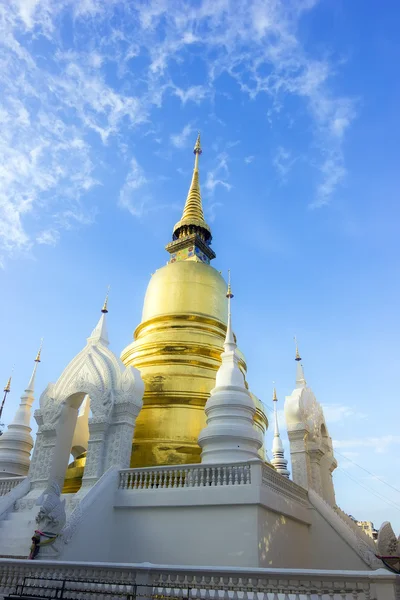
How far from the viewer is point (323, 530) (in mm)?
11031

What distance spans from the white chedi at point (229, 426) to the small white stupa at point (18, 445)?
6.84 metres

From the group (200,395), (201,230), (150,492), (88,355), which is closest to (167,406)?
(200,395)

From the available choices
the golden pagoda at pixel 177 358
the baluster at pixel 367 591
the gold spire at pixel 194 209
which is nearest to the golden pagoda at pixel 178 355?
the golden pagoda at pixel 177 358

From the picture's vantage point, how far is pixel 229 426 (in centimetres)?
1053

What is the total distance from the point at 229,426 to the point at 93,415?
11.1 ft

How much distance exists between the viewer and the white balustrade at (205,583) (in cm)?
465

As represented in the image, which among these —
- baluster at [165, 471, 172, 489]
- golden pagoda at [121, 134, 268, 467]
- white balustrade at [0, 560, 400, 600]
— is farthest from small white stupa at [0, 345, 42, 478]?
white balustrade at [0, 560, 400, 600]

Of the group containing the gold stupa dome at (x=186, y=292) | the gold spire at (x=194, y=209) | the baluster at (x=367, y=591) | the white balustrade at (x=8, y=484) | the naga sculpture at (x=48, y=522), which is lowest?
the baluster at (x=367, y=591)

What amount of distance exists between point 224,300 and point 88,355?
6219 mm

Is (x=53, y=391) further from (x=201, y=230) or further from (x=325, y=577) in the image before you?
(x=201, y=230)

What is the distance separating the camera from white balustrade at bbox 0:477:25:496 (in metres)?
11.5

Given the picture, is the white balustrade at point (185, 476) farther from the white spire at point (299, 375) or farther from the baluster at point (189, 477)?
the white spire at point (299, 375)

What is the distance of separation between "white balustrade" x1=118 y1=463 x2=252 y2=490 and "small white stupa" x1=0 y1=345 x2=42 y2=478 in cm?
578

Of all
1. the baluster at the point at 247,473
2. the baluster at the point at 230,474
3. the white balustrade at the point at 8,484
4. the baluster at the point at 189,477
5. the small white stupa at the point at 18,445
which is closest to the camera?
the baluster at the point at 247,473
